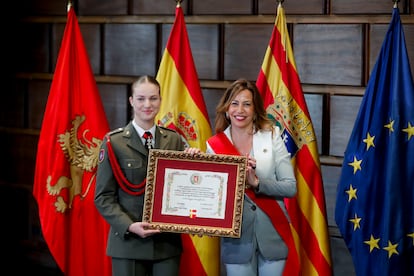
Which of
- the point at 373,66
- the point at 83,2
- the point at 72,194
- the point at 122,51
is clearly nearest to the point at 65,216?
the point at 72,194

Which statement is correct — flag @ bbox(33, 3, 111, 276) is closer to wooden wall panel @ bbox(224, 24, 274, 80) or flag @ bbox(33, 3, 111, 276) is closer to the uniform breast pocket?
wooden wall panel @ bbox(224, 24, 274, 80)

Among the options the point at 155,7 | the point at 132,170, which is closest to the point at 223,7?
the point at 155,7

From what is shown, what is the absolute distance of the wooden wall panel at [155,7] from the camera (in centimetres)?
421

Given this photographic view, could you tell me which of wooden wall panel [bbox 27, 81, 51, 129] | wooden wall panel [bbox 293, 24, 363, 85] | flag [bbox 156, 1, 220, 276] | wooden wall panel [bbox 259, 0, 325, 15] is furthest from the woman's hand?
wooden wall panel [bbox 27, 81, 51, 129]

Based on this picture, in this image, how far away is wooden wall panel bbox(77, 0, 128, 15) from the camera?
4367 millimetres

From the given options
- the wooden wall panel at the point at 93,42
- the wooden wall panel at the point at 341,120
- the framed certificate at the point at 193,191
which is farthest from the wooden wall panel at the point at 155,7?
the framed certificate at the point at 193,191

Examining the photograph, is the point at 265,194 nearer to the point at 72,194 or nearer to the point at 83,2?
the point at 72,194

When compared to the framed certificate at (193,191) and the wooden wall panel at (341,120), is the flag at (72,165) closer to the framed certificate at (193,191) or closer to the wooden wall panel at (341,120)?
the framed certificate at (193,191)

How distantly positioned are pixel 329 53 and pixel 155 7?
3.42 feet

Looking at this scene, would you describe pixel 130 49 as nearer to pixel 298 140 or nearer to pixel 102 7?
pixel 102 7

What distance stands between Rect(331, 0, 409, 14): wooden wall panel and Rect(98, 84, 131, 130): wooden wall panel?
1297mm

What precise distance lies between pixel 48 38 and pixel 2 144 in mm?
750

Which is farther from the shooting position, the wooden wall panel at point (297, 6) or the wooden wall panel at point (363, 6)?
the wooden wall panel at point (297, 6)

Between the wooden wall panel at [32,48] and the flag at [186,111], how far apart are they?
47.7 inches
